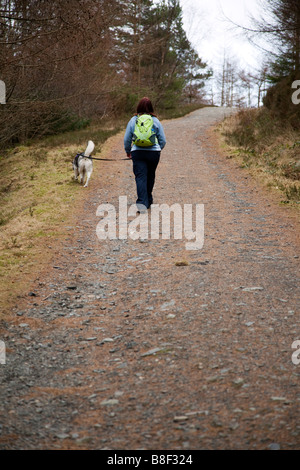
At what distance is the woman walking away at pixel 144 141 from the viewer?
7082mm

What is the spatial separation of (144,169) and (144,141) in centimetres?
59

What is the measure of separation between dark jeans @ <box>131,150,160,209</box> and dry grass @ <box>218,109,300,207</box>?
289 cm

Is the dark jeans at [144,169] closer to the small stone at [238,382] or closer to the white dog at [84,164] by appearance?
the white dog at [84,164]

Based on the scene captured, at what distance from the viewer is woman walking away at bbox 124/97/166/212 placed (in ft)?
23.2

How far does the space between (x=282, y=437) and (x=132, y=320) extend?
76.0 inches

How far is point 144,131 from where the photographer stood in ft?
23.1

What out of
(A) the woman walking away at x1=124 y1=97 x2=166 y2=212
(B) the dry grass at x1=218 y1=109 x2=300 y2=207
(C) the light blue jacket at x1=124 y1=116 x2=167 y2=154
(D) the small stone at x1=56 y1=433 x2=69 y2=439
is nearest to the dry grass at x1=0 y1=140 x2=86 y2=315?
(A) the woman walking away at x1=124 y1=97 x2=166 y2=212

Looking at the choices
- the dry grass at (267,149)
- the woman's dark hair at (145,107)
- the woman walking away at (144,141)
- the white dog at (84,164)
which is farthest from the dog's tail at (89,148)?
the dry grass at (267,149)

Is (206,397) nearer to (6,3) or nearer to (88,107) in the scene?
(6,3)

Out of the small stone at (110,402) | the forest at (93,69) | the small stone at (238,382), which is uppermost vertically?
the forest at (93,69)

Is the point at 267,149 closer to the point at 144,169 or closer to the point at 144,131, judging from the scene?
the point at 144,169

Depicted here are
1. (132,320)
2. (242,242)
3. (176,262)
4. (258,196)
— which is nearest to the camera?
(132,320)
